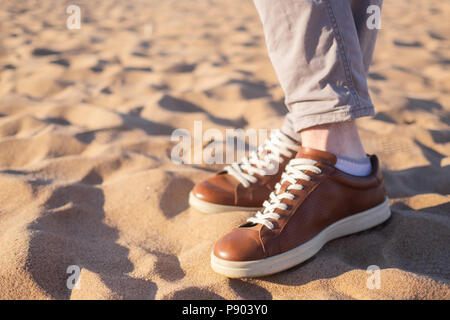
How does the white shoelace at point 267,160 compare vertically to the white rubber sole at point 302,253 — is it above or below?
above

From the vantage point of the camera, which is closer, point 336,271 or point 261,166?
point 336,271

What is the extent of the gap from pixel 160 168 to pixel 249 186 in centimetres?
50

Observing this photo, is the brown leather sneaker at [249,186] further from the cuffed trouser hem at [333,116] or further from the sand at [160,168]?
the cuffed trouser hem at [333,116]

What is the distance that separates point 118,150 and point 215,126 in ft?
1.90

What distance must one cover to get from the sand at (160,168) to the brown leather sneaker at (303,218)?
43 mm

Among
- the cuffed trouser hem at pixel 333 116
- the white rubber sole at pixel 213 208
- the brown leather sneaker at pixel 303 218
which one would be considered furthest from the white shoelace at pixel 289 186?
the white rubber sole at pixel 213 208

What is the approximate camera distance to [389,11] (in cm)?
570

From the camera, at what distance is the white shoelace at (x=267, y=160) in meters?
1.40

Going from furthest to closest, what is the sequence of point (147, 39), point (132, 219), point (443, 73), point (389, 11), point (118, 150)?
1. point (389, 11)
2. point (147, 39)
3. point (443, 73)
4. point (118, 150)
5. point (132, 219)

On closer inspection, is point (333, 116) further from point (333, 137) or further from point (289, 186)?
point (289, 186)

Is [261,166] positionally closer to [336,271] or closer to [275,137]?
[275,137]

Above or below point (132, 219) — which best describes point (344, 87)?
above

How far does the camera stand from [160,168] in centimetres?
171

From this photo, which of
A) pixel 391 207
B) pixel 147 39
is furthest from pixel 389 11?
pixel 391 207
